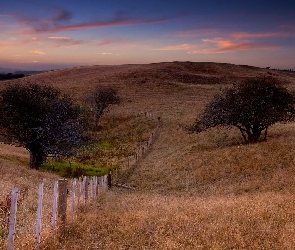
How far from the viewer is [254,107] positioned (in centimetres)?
3625

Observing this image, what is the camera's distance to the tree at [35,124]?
3238 centimetres

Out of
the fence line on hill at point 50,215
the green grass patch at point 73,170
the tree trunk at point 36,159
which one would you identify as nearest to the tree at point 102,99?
the green grass patch at point 73,170

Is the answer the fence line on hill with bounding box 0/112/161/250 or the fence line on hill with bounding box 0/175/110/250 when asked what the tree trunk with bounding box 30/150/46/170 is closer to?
the fence line on hill with bounding box 0/112/161/250

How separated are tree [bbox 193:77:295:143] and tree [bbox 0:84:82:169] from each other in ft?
50.6

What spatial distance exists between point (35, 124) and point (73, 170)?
5.59 m

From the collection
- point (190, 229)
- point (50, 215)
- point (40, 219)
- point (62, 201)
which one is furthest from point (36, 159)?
point (40, 219)

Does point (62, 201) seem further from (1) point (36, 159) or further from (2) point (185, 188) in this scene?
(1) point (36, 159)

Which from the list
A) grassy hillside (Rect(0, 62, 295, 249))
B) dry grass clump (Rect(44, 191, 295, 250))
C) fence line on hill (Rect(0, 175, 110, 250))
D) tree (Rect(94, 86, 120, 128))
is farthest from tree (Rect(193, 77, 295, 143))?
tree (Rect(94, 86, 120, 128))

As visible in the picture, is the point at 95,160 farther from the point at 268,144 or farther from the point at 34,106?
the point at 268,144

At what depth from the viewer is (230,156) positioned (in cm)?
3098

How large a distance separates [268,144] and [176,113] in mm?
35779

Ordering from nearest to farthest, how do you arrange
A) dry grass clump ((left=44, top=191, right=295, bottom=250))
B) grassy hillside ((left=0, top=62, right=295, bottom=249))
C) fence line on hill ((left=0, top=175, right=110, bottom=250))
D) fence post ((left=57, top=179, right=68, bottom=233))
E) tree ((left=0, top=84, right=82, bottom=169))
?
fence line on hill ((left=0, top=175, right=110, bottom=250)), dry grass clump ((left=44, top=191, right=295, bottom=250)), grassy hillside ((left=0, top=62, right=295, bottom=249)), fence post ((left=57, top=179, right=68, bottom=233)), tree ((left=0, top=84, right=82, bottom=169))

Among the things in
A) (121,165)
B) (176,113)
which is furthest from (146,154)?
(176,113)

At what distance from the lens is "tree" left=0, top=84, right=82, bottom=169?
3238 centimetres
